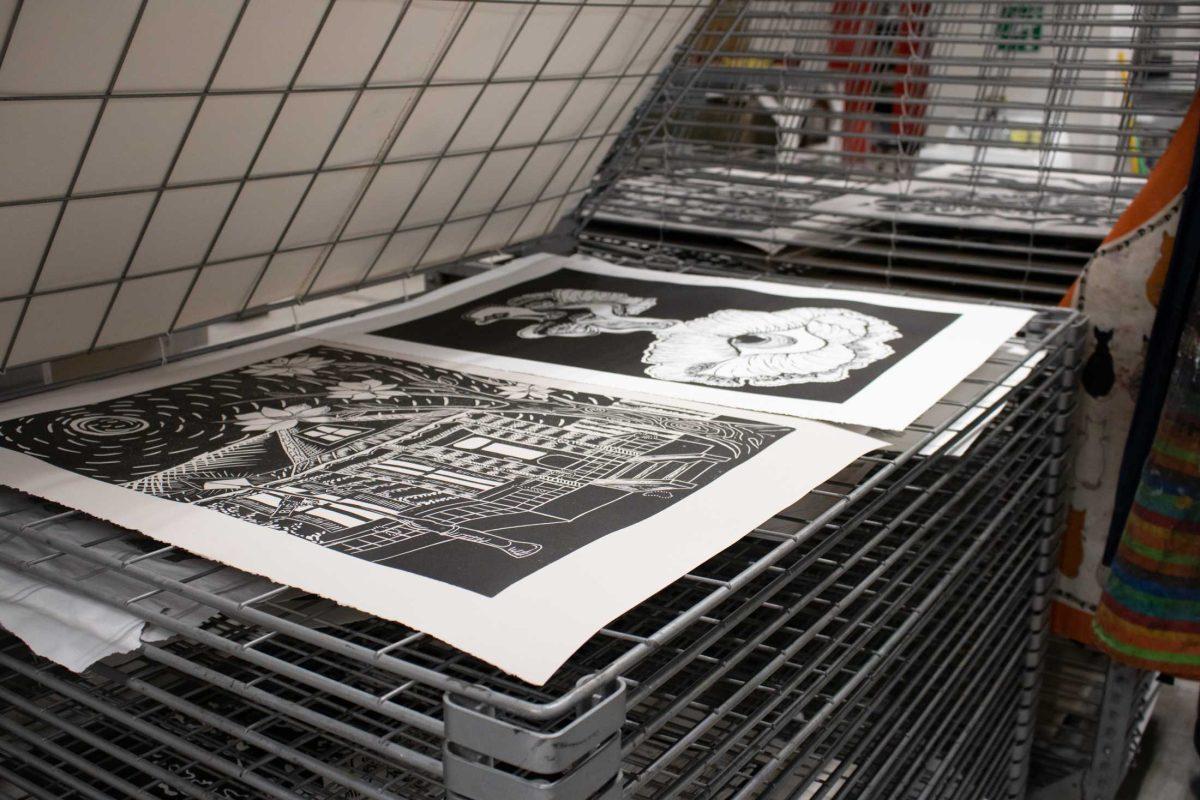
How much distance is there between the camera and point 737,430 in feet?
2.42

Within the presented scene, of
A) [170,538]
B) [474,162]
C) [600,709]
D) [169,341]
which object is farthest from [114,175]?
[600,709]

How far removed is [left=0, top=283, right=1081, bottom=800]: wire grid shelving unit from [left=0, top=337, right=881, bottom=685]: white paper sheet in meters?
0.02

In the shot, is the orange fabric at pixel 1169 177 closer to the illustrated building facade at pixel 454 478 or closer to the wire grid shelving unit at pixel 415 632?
the wire grid shelving unit at pixel 415 632

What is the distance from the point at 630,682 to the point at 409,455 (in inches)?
11.1

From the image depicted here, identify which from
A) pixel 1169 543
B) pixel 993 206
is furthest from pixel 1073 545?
pixel 993 206

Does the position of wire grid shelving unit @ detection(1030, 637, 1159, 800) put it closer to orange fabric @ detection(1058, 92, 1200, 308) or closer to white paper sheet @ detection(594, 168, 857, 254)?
orange fabric @ detection(1058, 92, 1200, 308)

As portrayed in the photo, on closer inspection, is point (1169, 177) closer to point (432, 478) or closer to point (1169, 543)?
point (1169, 543)

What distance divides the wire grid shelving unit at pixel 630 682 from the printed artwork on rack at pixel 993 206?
22cm

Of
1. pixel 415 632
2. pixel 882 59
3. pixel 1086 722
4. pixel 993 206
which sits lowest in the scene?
pixel 1086 722

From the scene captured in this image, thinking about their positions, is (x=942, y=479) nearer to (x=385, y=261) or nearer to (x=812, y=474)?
(x=812, y=474)

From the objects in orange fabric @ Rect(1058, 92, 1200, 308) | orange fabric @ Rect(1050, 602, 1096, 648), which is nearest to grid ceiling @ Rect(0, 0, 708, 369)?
orange fabric @ Rect(1058, 92, 1200, 308)

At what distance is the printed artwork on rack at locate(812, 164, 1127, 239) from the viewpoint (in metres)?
1.22

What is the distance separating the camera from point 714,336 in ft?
3.17

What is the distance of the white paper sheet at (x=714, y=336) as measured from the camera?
2.71 ft
